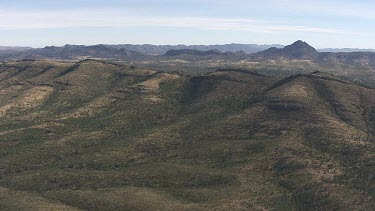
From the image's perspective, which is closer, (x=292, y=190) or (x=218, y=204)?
(x=218, y=204)

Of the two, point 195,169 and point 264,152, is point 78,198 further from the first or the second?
point 264,152

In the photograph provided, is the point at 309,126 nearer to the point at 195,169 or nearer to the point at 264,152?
the point at 264,152

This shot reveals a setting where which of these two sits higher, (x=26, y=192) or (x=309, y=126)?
(x=309, y=126)

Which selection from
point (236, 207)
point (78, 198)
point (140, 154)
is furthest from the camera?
point (140, 154)

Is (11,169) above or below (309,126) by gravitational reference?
below

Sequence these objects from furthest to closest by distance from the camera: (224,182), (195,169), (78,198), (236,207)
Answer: (195,169)
(224,182)
(78,198)
(236,207)

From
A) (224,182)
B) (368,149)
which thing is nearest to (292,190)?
(224,182)

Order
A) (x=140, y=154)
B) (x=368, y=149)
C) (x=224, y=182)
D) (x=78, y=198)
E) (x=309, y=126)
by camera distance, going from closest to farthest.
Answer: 1. (x=78, y=198)
2. (x=224, y=182)
3. (x=368, y=149)
4. (x=140, y=154)
5. (x=309, y=126)

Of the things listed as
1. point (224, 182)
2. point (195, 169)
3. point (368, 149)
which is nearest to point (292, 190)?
point (224, 182)

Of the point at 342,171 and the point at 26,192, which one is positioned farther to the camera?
the point at 342,171
